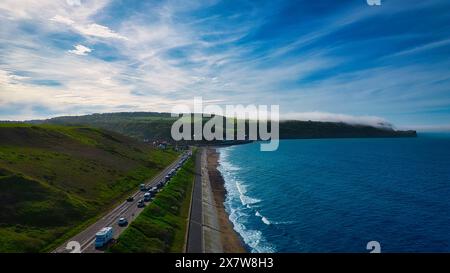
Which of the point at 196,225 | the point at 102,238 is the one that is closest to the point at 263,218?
the point at 196,225

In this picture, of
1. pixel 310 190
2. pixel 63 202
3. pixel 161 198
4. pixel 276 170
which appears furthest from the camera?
pixel 276 170

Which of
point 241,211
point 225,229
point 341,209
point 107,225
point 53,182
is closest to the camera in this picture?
point 107,225

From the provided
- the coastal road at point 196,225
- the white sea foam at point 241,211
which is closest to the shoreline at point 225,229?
the white sea foam at point 241,211

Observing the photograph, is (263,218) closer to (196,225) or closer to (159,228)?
(196,225)

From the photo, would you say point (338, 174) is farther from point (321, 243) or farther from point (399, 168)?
point (321, 243)

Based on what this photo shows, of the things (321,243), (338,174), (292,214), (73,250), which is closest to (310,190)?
(292,214)
